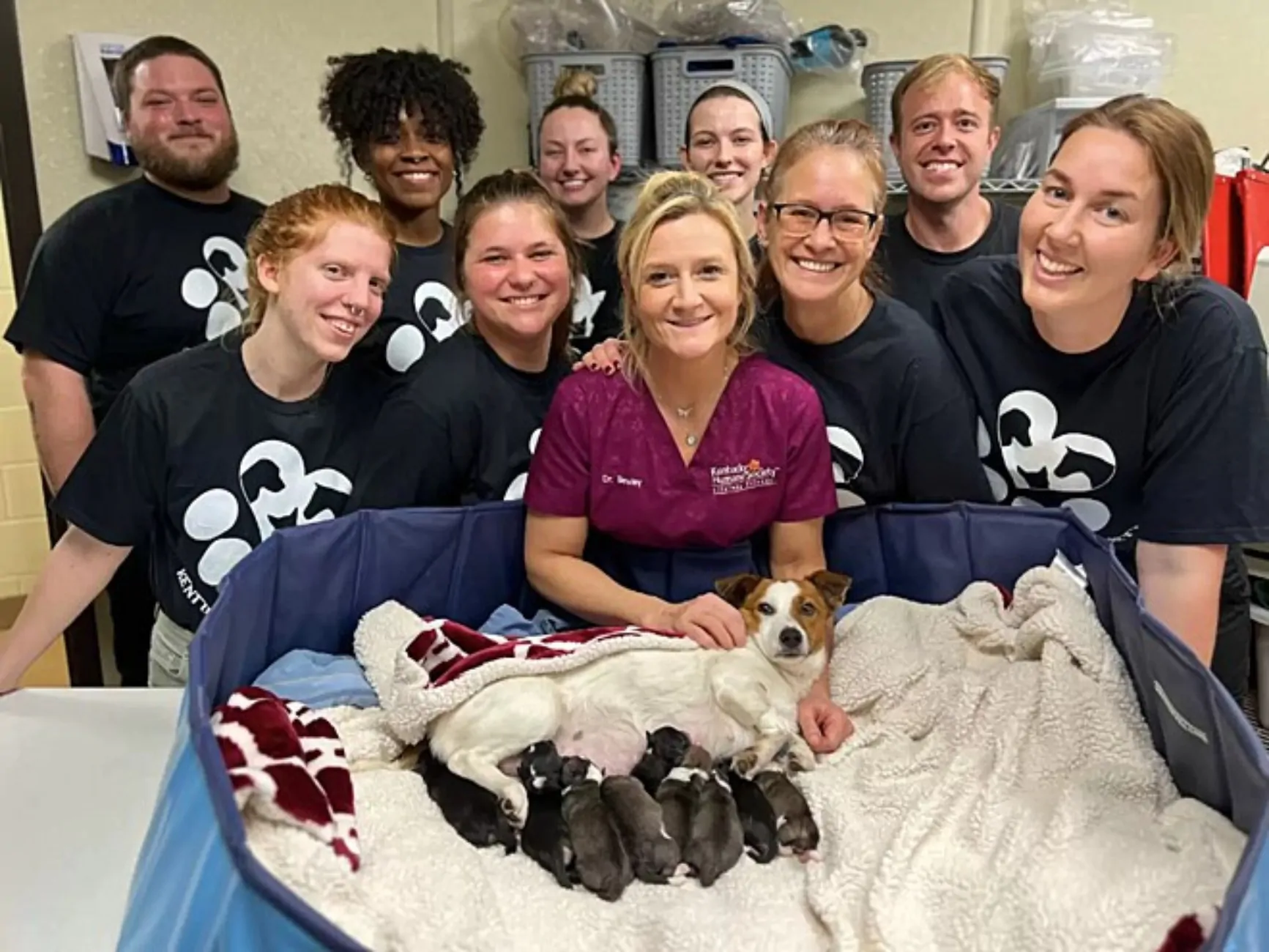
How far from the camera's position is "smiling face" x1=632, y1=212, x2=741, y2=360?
1.50 metres

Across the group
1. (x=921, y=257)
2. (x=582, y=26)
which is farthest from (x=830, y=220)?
(x=582, y=26)

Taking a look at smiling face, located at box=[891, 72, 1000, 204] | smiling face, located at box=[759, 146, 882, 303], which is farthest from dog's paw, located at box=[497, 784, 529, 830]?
smiling face, located at box=[891, 72, 1000, 204]

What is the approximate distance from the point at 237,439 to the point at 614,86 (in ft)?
4.70

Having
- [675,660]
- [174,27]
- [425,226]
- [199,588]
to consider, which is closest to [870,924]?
[675,660]

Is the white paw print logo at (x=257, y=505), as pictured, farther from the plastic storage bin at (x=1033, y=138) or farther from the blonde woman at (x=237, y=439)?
the plastic storage bin at (x=1033, y=138)

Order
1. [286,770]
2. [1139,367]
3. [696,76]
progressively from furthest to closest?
[696,76], [1139,367], [286,770]

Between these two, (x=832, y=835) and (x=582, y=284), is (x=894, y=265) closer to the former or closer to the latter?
(x=582, y=284)

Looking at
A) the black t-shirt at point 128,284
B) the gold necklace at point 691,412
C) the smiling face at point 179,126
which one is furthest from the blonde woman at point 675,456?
the smiling face at point 179,126

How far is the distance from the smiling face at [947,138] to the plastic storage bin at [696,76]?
52 centimetres

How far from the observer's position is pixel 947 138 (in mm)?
2084

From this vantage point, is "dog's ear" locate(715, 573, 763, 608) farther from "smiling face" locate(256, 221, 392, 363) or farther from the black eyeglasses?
"smiling face" locate(256, 221, 392, 363)

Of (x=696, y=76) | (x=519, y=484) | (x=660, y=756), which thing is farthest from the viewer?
(x=696, y=76)

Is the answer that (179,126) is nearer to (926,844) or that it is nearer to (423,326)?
(423,326)

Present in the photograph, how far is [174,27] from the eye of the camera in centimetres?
274
